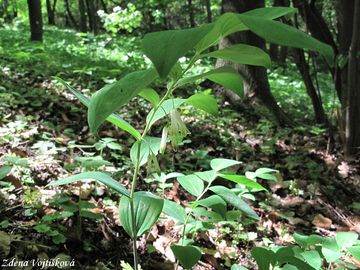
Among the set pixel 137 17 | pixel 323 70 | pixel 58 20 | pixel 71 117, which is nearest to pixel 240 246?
pixel 71 117

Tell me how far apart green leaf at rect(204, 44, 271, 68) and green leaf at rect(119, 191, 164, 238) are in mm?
499

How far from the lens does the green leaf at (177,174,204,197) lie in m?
1.39

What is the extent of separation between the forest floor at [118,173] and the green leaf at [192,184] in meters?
0.36

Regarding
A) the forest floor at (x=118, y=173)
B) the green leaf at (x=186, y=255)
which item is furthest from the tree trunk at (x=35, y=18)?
the green leaf at (x=186, y=255)

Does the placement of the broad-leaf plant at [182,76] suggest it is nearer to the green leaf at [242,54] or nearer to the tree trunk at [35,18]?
the green leaf at [242,54]

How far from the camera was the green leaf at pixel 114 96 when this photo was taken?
0.71m

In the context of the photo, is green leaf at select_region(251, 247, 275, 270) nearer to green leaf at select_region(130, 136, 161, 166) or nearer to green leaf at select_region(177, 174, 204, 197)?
green leaf at select_region(177, 174, 204, 197)

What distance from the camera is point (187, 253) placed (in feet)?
3.83

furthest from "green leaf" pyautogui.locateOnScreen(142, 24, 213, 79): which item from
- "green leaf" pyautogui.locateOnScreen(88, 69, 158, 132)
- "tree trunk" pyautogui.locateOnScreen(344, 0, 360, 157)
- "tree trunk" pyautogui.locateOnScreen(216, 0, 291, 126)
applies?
"tree trunk" pyautogui.locateOnScreen(216, 0, 291, 126)

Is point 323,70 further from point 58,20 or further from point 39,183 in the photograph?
point 58,20

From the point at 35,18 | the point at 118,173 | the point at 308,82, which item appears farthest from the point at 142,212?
the point at 35,18

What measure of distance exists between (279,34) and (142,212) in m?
0.73

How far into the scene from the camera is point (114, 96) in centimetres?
73

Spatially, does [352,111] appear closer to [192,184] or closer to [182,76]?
[192,184]
